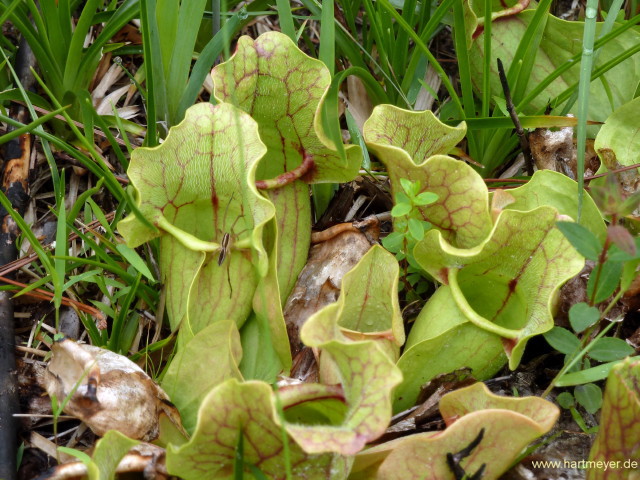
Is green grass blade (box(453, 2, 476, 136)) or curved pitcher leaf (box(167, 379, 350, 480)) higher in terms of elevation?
green grass blade (box(453, 2, 476, 136))

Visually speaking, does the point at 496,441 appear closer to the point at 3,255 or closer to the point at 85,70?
the point at 3,255

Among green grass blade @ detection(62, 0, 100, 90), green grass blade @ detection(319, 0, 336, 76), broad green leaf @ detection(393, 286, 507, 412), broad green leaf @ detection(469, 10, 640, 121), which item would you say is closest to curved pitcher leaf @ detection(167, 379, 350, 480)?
broad green leaf @ detection(393, 286, 507, 412)

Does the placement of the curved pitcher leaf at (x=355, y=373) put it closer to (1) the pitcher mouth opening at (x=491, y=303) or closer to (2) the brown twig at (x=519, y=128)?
(1) the pitcher mouth opening at (x=491, y=303)

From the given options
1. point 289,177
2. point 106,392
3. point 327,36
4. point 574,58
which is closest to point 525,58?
point 574,58

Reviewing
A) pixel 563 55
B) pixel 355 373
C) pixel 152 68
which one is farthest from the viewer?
pixel 563 55

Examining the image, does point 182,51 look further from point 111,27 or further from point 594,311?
point 594,311

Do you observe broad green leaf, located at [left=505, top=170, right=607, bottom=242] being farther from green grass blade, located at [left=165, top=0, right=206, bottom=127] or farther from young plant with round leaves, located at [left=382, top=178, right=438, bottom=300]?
green grass blade, located at [left=165, top=0, right=206, bottom=127]

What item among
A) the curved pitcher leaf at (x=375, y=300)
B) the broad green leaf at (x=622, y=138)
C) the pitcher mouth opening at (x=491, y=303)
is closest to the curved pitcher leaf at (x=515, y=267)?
the pitcher mouth opening at (x=491, y=303)
